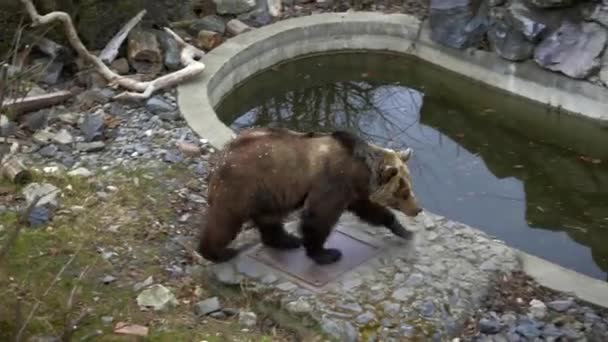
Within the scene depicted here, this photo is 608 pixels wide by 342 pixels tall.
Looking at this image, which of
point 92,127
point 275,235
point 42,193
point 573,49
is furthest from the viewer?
point 573,49

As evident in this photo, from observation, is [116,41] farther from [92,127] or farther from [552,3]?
[552,3]

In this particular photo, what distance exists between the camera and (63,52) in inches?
365

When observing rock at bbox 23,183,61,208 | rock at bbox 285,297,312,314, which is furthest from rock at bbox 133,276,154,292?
rock at bbox 23,183,61,208

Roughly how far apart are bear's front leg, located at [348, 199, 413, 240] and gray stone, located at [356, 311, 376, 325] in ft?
2.46

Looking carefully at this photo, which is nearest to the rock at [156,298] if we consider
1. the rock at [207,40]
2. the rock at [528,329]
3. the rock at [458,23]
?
the rock at [528,329]

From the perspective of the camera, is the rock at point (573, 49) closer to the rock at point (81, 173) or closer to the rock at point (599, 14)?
→ the rock at point (599, 14)

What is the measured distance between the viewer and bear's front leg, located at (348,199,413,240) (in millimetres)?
6023

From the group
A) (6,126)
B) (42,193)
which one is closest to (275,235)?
(42,193)

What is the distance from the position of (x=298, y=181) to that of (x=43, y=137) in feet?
10.4

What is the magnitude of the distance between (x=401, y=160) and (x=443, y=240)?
0.85m

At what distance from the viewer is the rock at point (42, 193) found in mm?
6730

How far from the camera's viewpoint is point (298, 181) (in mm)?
5719

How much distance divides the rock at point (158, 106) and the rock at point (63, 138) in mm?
870

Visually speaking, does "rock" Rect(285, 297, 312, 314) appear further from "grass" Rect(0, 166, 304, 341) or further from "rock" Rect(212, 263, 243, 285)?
"rock" Rect(212, 263, 243, 285)
